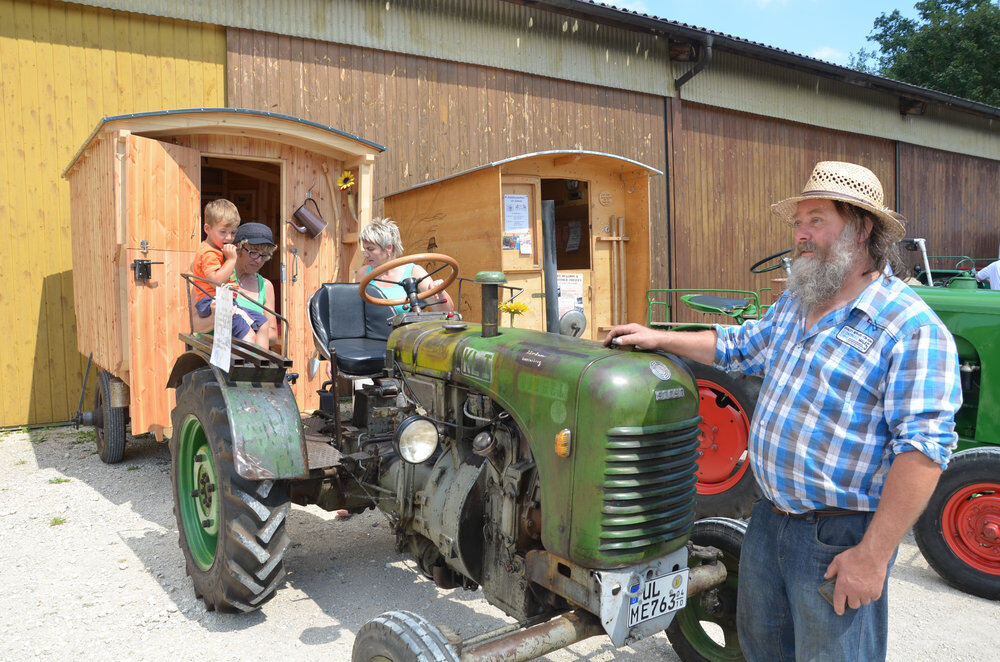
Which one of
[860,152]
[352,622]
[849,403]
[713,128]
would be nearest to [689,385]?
[849,403]

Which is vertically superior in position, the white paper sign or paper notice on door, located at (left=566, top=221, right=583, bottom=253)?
paper notice on door, located at (left=566, top=221, right=583, bottom=253)

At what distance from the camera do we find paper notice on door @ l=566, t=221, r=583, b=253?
30.6ft

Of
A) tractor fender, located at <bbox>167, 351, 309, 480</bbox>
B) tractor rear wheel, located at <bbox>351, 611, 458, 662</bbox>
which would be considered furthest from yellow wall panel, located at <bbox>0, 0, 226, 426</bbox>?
tractor rear wheel, located at <bbox>351, 611, 458, 662</bbox>

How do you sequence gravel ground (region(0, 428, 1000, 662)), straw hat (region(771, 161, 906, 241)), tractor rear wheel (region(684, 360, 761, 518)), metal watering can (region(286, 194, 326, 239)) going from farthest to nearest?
metal watering can (region(286, 194, 326, 239)) < tractor rear wheel (region(684, 360, 761, 518)) < gravel ground (region(0, 428, 1000, 662)) < straw hat (region(771, 161, 906, 241))

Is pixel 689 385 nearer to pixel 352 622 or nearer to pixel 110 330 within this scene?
pixel 352 622

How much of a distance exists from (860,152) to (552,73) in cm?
704

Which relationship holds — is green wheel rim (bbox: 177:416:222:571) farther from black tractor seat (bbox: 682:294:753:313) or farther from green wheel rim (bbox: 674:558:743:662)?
black tractor seat (bbox: 682:294:753:313)

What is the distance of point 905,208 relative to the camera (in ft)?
45.5

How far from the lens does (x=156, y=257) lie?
187 inches

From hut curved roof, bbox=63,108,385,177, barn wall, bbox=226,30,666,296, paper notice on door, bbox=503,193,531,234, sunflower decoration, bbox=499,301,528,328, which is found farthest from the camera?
barn wall, bbox=226,30,666,296

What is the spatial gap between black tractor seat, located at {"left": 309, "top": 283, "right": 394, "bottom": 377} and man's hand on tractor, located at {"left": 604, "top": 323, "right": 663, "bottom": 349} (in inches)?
71.9

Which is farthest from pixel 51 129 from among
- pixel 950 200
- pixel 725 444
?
pixel 950 200

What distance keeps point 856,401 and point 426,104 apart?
7.05m

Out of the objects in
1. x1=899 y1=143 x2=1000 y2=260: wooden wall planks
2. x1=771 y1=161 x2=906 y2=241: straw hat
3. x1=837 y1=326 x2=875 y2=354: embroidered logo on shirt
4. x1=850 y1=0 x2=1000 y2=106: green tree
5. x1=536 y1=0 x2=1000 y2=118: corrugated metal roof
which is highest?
x1=850 y1=0 x2=1000 y2=106: green tree
